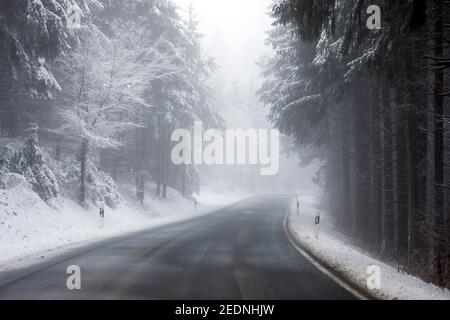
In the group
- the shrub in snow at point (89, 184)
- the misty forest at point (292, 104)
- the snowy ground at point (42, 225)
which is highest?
the misty forest at point (292, 104)

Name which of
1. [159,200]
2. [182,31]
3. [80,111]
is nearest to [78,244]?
[80,111]

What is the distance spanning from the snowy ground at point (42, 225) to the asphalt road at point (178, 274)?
119cm

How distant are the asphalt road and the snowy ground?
1.19 m

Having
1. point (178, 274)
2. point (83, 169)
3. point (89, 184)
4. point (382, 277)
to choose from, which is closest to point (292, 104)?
point (83, 169)

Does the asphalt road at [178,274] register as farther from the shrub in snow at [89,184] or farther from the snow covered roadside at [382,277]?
the shrub in snow at [89,184]

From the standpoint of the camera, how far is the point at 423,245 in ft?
51.0

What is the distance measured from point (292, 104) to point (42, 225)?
12.1m

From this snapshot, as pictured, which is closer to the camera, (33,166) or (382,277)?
(382,277)

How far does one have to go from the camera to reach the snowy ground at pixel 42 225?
13875 millimetres

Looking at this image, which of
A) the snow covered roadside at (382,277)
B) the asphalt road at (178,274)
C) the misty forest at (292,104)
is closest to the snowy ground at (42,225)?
the misty forest at (292,104)

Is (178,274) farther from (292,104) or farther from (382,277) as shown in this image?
(292,104)

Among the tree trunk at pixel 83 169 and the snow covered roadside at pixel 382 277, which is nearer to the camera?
the snow covered roadside at pixel 382 277

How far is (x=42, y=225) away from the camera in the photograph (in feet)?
60.3

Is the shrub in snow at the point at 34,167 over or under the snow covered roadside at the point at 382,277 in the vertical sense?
over
